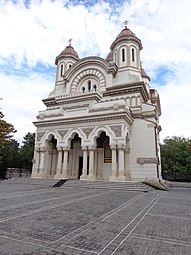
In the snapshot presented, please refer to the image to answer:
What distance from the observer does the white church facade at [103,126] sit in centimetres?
1755

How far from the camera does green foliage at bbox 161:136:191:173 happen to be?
1082 inches

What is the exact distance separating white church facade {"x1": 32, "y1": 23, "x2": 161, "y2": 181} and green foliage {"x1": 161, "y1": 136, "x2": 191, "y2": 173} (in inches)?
348

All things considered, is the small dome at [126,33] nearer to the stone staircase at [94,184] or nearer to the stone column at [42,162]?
the stone column at [42,162]

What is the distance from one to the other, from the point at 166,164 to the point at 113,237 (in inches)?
1153

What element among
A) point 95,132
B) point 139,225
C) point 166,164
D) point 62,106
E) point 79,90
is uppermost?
point 79,90

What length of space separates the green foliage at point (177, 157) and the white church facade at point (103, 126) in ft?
29.0

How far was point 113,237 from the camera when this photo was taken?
350 centimetres

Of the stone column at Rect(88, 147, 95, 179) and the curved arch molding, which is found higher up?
the curved arch molding

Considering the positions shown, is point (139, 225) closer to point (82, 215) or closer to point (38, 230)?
point (82, 215)

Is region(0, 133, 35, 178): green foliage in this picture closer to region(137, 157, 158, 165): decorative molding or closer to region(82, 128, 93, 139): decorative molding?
region(82, 128, 93, 139): decorative molding

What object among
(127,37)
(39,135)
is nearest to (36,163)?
(39,135)

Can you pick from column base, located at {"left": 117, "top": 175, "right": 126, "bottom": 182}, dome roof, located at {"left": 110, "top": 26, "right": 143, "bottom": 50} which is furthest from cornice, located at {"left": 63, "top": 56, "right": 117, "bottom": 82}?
column base, located at {"left": 117, "top": 175, "right": 126, "bottom": 182}

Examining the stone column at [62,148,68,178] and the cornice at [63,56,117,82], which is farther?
the cornice at [63,56,117,82]

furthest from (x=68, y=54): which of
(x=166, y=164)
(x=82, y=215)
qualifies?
(x=82, y=215)
